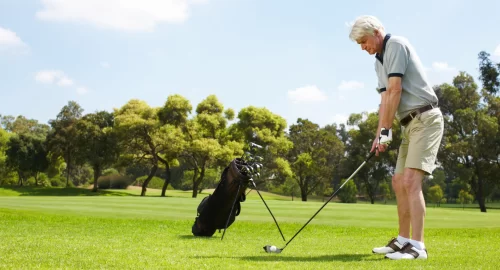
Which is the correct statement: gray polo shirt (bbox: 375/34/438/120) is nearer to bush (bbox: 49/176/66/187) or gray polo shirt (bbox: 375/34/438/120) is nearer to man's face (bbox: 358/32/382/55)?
man's face (bbox: 358/32/382/55)

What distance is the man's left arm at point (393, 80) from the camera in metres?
6.03

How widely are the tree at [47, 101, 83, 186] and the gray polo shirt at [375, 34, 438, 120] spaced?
197 feet

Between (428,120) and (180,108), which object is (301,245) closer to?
(428,120)

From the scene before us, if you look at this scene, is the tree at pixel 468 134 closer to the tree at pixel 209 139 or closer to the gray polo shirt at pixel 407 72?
the tree at pixel 209 139

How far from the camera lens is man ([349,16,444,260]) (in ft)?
19.7

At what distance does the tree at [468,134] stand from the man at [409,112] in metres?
51.1

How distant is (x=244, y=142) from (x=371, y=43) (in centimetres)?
5444

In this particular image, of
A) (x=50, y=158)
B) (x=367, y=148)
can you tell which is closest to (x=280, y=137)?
(x=367, y=148)

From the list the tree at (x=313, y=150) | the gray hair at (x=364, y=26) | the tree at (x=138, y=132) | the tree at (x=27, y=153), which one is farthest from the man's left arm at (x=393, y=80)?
the tree at (x=27, y=153)

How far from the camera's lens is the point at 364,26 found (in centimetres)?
623

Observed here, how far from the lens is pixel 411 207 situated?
609 cm

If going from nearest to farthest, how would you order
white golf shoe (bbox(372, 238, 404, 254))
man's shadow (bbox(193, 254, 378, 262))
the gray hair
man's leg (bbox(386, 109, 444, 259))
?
man's shadow (bbox(193, 254, 378, 262)), man's leg (bbox(386, 109, 444, 259)), the gray hair, white golf shoe (bbox(372, 238, 404, 254))

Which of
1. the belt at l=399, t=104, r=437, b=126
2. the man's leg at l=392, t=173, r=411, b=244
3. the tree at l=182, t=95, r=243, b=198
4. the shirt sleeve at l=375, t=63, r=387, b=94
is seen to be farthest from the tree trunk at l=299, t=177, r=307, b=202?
the belt at l=399, t=104, r=437, b=126

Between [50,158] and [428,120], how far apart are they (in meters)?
72.0
